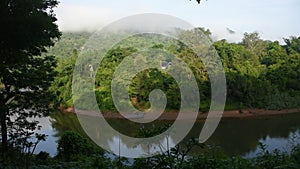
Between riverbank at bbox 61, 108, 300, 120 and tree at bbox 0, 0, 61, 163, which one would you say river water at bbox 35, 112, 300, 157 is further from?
tree at bbox 0, 0, 61, 163

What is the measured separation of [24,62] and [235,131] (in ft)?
31.9

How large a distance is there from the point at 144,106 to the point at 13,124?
36.5 feet

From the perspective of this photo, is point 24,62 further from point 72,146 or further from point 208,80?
point 208,80

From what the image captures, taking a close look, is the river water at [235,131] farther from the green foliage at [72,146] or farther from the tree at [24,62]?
the tree at [24,62]

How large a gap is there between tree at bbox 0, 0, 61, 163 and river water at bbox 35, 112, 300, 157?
3698mm

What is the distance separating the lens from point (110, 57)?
18125mm

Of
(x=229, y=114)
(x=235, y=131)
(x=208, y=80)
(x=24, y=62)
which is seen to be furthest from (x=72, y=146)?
(x=229, y=114)

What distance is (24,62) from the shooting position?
15.9ft

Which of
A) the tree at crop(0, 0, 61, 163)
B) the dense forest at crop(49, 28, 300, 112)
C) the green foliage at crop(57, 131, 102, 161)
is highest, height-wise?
the dense forest at crop(49, 28, 300, 112)

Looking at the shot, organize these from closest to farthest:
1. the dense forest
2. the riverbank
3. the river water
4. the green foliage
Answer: the green foliage, the river water, the riverbank, the dense forest

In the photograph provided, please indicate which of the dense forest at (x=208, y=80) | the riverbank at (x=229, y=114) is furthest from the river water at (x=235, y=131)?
the dense forest at (x=208, y=80)

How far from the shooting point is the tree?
14.4ft

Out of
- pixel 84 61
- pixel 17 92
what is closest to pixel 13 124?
pixel 17 92

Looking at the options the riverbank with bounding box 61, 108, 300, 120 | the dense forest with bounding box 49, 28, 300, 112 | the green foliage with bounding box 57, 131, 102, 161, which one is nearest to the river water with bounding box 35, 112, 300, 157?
the riverbank with bounding box 61, 108, 300, 120
